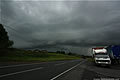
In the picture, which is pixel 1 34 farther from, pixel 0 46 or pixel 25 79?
pixel 25 79

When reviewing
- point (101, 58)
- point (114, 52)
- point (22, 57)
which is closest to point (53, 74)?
point (101, 58)

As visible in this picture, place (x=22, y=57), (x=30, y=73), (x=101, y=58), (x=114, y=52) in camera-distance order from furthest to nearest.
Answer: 1. (x=22, y=57)
2. (x=114, y=52)
3. (x=101, y=58)
4. (x=30, y=73)

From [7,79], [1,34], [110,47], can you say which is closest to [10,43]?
[1,34]

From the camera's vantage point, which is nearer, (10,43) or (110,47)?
(110,47)

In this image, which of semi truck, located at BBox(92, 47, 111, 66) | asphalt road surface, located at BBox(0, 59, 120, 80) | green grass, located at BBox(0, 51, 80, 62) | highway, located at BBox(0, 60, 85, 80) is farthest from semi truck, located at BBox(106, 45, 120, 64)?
green grass, located at BBox(0, 51, 80, 62)

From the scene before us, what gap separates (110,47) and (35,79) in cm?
2328

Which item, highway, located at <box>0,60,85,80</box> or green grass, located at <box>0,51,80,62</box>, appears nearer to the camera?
highway, located at <box>0,60,85,80</box>

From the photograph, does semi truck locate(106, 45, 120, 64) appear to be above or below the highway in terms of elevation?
above

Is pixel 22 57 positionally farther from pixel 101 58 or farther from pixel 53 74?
pixel 53 74

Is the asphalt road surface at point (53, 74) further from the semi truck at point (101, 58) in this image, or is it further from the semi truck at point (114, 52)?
the semi truck at point (114, 52)

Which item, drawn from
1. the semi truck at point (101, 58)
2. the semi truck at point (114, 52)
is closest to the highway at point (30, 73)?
the semi truck at point (101, 58)

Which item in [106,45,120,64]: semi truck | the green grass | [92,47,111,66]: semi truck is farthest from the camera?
the green grass

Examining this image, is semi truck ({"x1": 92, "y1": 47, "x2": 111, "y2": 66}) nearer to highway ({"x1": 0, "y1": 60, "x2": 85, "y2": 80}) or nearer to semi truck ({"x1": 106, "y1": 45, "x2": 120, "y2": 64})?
semi truck ({"x1": 106, "y1": 45, "x2": 120, "y2": 64})

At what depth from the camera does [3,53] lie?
47.0 m
